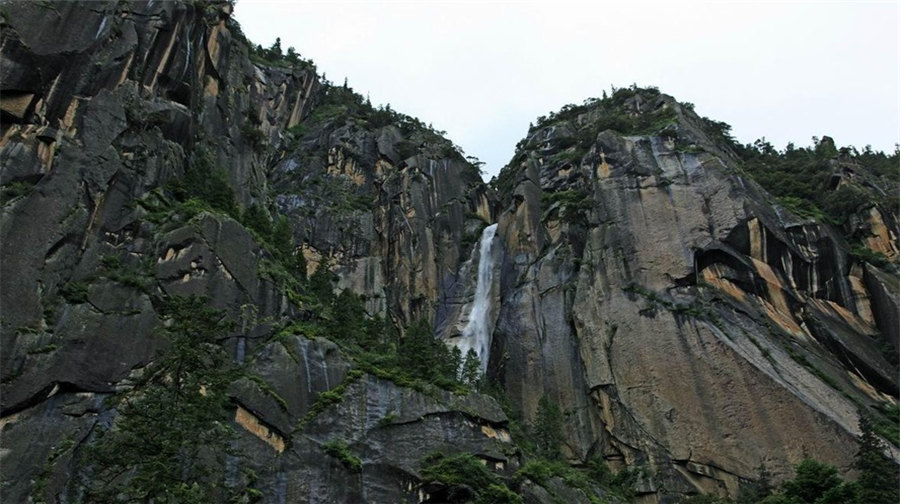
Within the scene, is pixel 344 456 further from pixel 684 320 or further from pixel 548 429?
pixel 684 320

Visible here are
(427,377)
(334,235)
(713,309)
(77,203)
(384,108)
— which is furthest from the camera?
(384,108)

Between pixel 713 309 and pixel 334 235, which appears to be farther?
pixel 334 235

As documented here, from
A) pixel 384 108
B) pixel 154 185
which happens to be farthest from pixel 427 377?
pixel 384 108

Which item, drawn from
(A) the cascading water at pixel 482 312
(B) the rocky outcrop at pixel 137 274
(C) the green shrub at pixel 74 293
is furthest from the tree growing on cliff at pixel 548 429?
(C) the green shrub at pixel 74 293

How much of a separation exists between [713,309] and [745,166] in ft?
80.6

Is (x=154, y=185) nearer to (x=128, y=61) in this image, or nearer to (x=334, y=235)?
(x=128, y=61)

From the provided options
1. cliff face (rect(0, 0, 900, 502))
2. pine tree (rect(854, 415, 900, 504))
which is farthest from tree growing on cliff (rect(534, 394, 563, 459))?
pine tree (rect(854, 415, 900, 504))

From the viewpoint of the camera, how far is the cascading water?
54.6m

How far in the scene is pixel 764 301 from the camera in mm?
47219

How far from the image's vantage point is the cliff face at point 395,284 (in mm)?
30953

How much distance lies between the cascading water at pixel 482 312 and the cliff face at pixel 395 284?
1.13ft

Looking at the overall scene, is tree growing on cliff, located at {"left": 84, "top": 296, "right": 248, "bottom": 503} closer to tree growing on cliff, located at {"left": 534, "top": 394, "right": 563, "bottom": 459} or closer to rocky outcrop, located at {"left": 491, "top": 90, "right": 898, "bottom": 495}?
tree growing on cliff, located at {"left": 534, "top": 394, "right": 563, "bottom": 459}

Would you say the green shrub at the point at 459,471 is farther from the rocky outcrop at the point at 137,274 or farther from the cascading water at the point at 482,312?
the cascading water at the point at 482,312

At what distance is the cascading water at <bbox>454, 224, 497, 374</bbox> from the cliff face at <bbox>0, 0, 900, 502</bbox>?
0.34m
